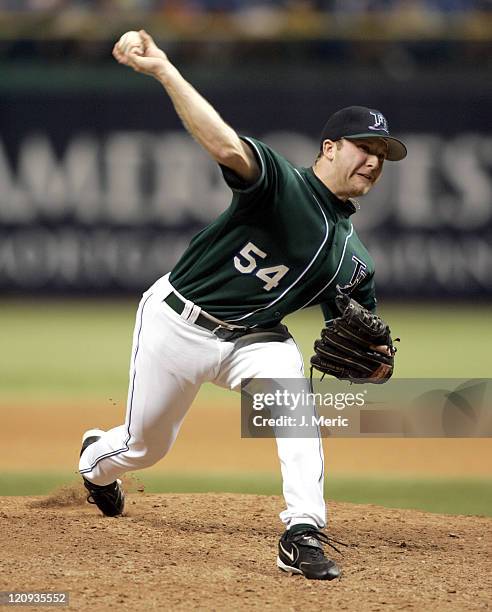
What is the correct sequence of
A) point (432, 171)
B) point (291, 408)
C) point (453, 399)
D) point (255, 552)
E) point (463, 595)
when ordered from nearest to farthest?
point (463, 595) < point (291, 408) < point (255, 552) < point (453, 399) < point (432, 171)

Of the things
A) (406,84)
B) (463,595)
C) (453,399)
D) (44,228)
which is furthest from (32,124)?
(463,595)

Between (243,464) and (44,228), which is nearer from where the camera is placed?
(243,464)

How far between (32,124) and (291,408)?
33.8ft

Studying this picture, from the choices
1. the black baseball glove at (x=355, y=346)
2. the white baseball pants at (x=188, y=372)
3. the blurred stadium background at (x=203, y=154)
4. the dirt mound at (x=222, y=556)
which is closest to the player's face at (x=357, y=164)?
the black baseball glove at (x=355, y=346)

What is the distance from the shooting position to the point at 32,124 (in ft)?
44.6

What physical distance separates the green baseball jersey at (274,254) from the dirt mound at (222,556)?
0.98 meters

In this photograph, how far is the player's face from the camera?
4207 mm

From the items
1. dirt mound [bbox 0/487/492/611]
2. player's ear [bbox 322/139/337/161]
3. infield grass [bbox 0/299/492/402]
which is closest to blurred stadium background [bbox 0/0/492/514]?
infield grass [bbox 0/299/492/402]

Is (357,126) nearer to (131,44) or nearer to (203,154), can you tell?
(131,44)

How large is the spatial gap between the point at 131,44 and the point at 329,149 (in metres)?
0.90

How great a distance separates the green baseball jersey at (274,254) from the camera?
407cm

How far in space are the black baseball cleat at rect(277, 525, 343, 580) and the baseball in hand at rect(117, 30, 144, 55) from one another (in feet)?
6.04

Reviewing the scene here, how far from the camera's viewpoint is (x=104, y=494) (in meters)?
4.83

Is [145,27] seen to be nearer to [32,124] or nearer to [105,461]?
[32,124]
